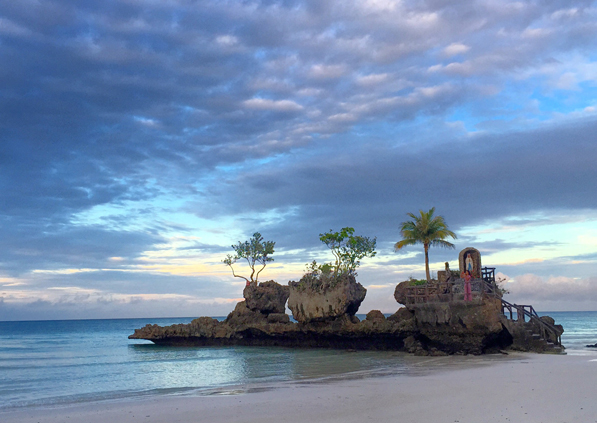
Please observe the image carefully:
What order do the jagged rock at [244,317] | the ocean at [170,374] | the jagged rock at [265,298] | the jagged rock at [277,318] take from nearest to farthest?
the ocean at [170,374] → the jagged rock at [277,318] → the jagged rock at [244,317] → the jagged rock at [265,298]

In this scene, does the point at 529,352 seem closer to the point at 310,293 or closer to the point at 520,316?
the point at 520,316

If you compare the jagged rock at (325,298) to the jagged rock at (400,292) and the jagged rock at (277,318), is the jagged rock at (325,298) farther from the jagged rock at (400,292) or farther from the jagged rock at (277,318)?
the jagged rock at (277,318)

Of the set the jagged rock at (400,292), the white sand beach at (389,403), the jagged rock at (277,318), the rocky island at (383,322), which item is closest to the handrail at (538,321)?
the rocky island at (383,322)

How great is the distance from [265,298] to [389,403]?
39325mm

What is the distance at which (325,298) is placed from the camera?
4238 centimetres

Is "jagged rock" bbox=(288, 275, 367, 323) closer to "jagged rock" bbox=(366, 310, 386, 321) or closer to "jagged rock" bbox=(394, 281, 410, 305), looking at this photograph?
"jagged rock" bbox=(366, 310, 386, 321)

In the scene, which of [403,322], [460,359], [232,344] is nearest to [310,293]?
[403,322]

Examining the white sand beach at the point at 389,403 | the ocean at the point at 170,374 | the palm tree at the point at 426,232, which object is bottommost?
the ocean at the point at 170,374

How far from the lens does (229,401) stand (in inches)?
618

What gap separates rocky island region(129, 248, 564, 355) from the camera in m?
29.6

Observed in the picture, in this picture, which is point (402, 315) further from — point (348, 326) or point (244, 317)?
point (244, 317)

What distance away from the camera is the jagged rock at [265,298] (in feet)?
172

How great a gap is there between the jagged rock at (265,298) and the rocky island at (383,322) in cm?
4

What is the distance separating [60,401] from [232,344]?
111 feet
